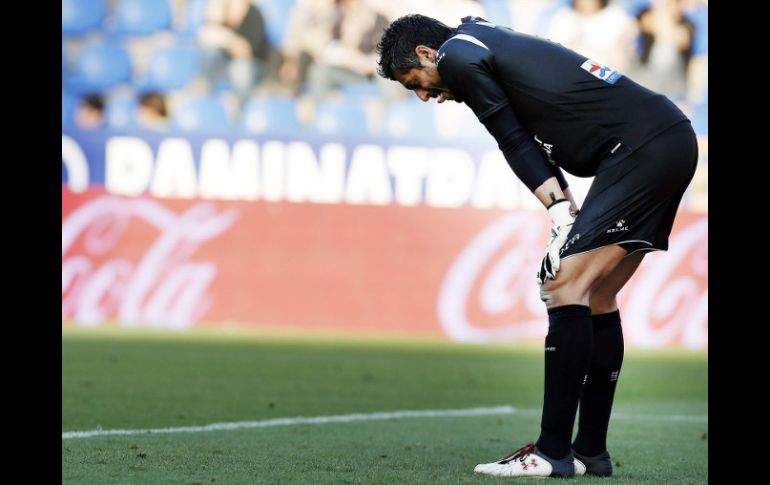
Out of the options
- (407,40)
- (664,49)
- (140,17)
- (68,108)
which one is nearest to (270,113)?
(140,17)

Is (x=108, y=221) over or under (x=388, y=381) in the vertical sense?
over

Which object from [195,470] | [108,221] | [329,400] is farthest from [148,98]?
[195,470]

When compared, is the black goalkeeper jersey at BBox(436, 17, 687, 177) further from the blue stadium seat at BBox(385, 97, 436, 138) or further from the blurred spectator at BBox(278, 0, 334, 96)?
the blurred spectator at BBox(278, 0, 334, 96)

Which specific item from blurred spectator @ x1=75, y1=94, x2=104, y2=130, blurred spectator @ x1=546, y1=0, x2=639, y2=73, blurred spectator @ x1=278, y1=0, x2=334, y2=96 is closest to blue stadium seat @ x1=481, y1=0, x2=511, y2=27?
blurred spectator @ x1=546, y1=0, x2=639, y2=73

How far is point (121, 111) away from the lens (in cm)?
1806

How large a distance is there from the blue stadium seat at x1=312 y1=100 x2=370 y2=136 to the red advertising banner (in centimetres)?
214

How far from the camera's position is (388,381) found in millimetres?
10055

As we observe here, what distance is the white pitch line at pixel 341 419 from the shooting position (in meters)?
5.98

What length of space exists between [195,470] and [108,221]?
11.6 metres

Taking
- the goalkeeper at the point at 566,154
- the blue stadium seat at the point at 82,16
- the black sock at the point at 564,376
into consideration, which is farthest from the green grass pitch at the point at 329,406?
the blue stadium seat at the point at 82,16

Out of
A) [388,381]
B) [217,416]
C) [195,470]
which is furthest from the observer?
[388,381]

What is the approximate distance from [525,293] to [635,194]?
11307 millimetres
